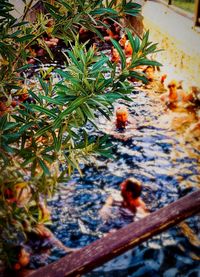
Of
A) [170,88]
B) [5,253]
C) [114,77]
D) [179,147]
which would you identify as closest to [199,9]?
[170,88]

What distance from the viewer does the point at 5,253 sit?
2850mm

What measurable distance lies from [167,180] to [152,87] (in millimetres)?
3478

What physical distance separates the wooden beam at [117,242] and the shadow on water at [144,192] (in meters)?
0.80

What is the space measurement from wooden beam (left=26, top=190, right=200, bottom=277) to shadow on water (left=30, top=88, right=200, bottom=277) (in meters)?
0.80

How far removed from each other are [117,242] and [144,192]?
209cm

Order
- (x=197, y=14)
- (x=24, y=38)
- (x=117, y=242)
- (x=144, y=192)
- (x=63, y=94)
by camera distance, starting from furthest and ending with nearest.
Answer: (x=197, y=14)
(x=144, y=192)
(x=117, y=242)
(x=24, y=38)
(x=63, y=94)

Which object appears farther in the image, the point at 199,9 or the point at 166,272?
the point at 199,9

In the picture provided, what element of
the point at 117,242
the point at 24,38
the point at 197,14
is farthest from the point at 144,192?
the point at 197,14

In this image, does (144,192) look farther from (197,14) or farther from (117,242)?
(197,14)

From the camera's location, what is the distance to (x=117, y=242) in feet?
9.09

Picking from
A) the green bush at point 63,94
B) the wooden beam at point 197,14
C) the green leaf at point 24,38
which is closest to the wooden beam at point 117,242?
the green bush at point 63,94

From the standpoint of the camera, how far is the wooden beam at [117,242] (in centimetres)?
257

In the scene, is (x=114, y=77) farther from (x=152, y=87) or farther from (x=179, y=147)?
(x=152, y=87)

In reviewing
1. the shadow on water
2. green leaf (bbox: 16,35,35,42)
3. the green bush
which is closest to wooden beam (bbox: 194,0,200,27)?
the shadow on water
